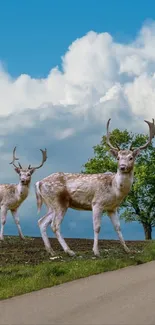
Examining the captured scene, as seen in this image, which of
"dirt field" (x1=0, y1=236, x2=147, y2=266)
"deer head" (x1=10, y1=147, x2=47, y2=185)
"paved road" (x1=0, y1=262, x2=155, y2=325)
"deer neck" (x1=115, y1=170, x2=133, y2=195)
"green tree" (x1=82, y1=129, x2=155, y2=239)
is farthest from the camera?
"green tree" (x1=82, y1=129, x2=155, y2=239)

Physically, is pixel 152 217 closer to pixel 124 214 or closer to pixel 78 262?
pixel 124 214

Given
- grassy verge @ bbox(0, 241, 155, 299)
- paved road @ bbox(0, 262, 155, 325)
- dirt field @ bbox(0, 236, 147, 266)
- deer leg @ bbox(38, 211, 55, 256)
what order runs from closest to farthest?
paved road @ bbox(0, 262, 155, 325)
grassy verge @ bbox(0, 241, 155, 299)
dirt field @ bbox(0, 236, 147, 266)
deer leg @ bbox(38, 211, 55, 256)

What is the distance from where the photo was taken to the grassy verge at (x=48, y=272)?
Result: 1099cm

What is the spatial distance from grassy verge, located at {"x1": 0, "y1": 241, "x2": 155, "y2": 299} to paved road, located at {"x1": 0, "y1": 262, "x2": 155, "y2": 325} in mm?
316

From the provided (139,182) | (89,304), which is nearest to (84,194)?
(89,304)

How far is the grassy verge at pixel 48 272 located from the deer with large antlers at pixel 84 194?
1.81 metres

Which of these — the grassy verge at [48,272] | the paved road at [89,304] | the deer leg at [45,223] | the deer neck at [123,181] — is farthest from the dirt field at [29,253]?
the paved road at [89,304]

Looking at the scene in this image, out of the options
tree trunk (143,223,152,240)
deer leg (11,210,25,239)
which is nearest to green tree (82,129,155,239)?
tree trunk (143,223,152,240)

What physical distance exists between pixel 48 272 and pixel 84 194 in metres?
4.56

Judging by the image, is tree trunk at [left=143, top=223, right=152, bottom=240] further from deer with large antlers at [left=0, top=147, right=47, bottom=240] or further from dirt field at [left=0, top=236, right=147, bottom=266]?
dirt field at [left=0, top=236, right=147, bottom=266]

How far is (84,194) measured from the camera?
16.1 meters

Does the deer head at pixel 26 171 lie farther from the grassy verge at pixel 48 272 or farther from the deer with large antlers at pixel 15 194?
the grassy verge at pixel 48 272

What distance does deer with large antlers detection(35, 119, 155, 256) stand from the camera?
15766 millimetres

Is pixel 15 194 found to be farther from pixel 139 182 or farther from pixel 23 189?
pixel 139 182
